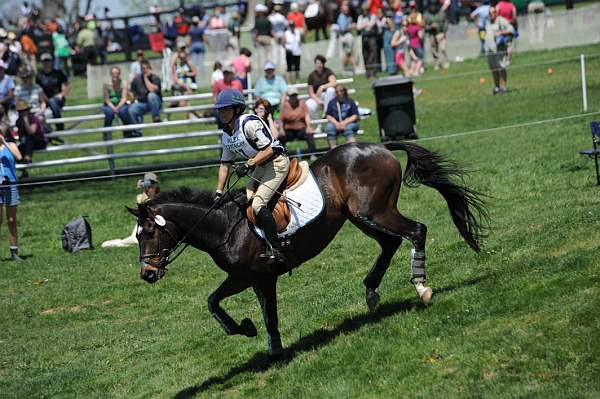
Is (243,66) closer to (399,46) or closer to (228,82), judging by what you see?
(228,82)

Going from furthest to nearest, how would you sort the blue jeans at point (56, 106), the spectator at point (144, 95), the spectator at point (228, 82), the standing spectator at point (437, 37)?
the standing spectator at point (437, 37), the blue jeans at point (56, 106), the spectator at point (144, 95), the spectator at point (228, 82)

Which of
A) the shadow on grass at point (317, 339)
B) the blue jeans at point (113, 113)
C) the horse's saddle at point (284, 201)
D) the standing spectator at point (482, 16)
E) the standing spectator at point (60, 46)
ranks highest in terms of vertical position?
the standing spectator at point (60, 46)

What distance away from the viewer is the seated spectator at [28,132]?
2300 cm

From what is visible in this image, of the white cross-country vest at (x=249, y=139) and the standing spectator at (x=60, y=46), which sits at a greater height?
the standing spectator at (x=60, y=46)

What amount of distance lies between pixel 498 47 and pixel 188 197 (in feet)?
68.2

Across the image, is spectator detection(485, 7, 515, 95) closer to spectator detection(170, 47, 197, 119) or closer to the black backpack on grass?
spectator detection(170, 47, 197, 119)

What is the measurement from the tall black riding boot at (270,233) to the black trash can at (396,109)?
1327 centimetres

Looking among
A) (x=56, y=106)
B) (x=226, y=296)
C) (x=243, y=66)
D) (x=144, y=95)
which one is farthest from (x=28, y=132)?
(x=226, y=296)

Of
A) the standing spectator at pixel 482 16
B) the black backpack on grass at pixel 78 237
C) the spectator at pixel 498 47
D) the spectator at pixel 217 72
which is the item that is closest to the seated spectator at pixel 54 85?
the spectator at pixel 217 72

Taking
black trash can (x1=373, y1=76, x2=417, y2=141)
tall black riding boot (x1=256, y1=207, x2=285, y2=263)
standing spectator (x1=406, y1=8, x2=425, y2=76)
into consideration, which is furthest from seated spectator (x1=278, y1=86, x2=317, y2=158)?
tall black riding boot (x1=256, y1=207, x2=285, y2=263)

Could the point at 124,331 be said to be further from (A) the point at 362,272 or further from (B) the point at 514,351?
(B) the point at 514,351

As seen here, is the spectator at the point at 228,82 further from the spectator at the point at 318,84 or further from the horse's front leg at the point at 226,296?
the horse's front leg at the point at 226,296

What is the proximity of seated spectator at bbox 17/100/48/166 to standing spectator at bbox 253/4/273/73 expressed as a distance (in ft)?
42.4

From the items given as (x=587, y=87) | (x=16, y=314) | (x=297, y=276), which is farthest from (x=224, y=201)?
(x=587, y=87)
